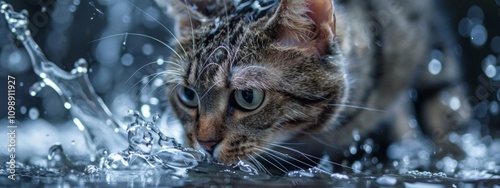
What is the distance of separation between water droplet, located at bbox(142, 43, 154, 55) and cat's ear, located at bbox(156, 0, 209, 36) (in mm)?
267

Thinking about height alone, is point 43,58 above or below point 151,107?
above

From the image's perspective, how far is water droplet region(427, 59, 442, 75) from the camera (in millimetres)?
1524

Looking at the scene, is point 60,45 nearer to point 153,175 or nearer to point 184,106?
point 184,106

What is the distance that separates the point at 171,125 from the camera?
1.24m

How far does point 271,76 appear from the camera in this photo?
108 centimetres

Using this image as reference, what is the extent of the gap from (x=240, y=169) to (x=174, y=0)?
381 millimetres

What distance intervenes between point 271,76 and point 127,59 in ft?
2.23

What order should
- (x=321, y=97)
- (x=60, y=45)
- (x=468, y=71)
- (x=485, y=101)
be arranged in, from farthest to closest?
(x=485, y=101), (x=468, y=71), (x=60, y=45), (x=321, y=97)

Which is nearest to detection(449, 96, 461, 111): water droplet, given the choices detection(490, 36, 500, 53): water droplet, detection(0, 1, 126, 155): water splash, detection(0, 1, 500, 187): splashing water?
detection(0, 1, 500, 187): splashing water

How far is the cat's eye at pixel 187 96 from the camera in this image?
1.14 meters

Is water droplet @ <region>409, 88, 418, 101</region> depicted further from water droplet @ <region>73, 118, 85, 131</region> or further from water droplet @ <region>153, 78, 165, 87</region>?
water droplet @ <region>73, 118, 85, 131</region>

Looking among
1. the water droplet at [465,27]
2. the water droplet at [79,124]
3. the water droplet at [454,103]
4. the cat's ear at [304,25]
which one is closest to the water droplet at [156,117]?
the water droplet at [79,124]

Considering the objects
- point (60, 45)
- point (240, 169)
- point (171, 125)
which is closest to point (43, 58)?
point (60, 45)

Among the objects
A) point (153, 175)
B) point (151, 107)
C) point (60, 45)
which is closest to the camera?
point (153, 175)
